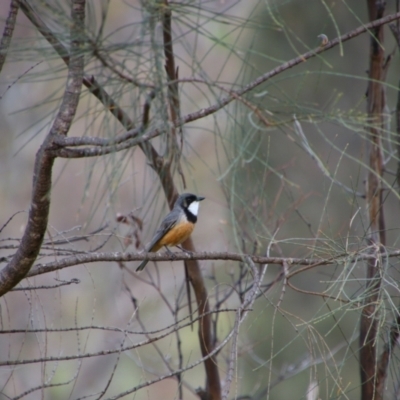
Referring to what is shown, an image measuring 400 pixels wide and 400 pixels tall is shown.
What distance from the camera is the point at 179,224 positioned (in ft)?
13.1

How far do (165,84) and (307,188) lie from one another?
5132 millimetres

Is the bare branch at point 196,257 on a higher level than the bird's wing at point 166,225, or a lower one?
lower

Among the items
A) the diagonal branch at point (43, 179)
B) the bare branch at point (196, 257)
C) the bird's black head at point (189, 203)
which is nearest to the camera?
the diagonal branch at point (43, 179)

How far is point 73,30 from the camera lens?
157 cm

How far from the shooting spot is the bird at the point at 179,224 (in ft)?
13.1

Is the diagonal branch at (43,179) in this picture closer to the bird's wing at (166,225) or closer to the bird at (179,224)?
the bird at (179,224)

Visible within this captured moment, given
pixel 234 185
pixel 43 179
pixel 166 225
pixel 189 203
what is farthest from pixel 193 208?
pixel 43 179

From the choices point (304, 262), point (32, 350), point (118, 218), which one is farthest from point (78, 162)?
point (304, 262)

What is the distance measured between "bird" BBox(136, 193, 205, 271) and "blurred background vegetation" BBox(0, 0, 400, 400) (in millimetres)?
200

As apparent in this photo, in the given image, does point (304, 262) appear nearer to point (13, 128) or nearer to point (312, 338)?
point (312, 338)

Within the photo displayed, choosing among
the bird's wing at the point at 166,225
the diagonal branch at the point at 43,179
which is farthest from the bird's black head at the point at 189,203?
the diagonal branch at the point at 43,179

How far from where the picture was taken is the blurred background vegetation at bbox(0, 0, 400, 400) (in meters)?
1.79

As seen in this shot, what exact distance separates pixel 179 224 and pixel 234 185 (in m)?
1.71

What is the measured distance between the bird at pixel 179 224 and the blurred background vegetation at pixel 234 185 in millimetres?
200
